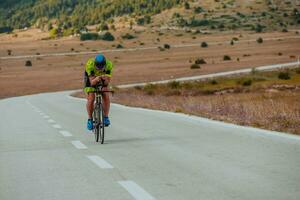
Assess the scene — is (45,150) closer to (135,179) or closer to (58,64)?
(135,179)

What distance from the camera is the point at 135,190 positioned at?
27.6 ft

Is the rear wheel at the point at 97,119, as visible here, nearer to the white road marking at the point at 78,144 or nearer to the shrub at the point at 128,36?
the white road marking at the point at 78,144

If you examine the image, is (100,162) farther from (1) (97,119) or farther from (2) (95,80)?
(1) (97,119)

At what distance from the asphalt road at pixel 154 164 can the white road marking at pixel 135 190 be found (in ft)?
0.04

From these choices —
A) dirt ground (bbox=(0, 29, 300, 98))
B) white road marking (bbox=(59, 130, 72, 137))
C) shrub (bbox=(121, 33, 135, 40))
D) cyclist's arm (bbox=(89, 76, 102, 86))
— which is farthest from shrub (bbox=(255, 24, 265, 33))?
cyclist's arm (bbox=(89, 76, 102, 86))

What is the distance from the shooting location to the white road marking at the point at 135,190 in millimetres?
7945

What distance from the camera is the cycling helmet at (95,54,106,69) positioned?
544 inches

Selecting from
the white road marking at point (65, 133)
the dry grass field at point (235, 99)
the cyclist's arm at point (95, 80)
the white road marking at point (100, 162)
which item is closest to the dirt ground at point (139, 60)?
the dry grass field at point (235, 99)

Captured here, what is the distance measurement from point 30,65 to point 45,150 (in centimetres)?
9213

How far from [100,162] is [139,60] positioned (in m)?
91.8

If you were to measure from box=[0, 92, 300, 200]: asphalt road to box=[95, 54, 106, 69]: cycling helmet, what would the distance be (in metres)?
1.56

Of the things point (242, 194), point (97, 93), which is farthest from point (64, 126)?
point (242, 194)

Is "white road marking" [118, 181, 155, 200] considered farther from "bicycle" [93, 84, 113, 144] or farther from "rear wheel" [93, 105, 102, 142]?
"rear wheel" [93, 105, 102, 142]

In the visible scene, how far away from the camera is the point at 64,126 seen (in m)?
19.8
